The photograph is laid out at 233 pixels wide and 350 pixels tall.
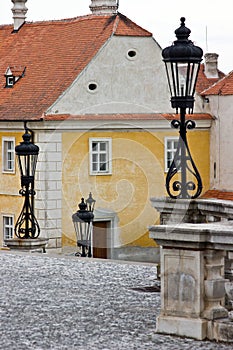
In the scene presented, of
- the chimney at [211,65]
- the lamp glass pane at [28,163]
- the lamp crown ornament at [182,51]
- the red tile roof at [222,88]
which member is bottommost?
the lamp glass pane at [28,163]

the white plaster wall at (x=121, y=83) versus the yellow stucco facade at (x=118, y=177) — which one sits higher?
the white plaster wall at (x=121, y=83)

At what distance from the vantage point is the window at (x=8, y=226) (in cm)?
3609

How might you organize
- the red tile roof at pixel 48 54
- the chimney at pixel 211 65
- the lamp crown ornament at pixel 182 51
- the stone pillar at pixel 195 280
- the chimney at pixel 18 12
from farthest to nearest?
1. the chimney at pixel 211 65
2. the chimney at pixel 18 12
3. the red tile roof at pixel 48 54
4. the lamp crown ornament at pixel 182 51
5. the stone pillar at pixel 195 280

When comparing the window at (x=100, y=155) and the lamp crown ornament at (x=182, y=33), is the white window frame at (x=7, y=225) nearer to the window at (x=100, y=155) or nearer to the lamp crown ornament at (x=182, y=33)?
the window at (x=100, y=155)

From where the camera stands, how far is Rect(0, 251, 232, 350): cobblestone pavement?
9.41 metres

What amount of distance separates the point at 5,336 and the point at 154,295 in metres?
2.42

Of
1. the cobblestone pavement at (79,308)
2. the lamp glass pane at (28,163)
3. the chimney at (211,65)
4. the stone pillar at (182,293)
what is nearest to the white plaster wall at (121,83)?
the chimney at (211,65)

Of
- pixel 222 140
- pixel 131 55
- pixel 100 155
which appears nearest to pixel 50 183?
pixel 100 155

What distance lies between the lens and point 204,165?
126 ft

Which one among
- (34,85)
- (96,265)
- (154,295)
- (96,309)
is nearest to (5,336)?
(96,309)

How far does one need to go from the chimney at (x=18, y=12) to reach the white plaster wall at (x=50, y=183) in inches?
295

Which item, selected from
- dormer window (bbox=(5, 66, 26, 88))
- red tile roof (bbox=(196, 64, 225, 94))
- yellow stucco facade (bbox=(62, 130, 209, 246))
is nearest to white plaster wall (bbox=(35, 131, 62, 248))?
yellow stucco facade (bbox=(62, 130, 209, 246))

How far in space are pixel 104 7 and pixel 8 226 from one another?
320 inches

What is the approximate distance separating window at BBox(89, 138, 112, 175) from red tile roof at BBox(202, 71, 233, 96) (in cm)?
436
